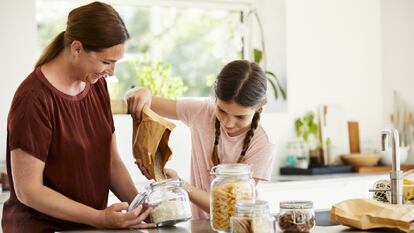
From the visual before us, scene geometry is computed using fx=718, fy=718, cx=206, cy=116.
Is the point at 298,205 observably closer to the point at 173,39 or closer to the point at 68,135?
the point at 68,135

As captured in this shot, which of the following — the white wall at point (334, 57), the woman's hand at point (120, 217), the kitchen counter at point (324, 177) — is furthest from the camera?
the white wall at point (334, 57)

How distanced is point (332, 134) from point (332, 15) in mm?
887

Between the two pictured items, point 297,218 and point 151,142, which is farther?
point 151,142

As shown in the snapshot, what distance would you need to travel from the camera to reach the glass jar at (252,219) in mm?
1995

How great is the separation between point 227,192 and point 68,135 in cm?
64

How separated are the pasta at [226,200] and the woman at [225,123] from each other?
0.35 m

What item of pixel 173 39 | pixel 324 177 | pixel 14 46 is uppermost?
pixel 173 39

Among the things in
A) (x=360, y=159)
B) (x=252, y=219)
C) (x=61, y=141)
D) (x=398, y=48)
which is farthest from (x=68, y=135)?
(x=398, y=48)

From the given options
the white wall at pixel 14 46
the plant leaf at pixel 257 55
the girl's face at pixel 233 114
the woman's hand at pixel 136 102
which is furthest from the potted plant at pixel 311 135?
the woman's hand at pixel 136 102

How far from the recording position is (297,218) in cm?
218

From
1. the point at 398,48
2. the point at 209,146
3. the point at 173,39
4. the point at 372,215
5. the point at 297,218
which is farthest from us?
the point at 173,39

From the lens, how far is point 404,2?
18.3 ft

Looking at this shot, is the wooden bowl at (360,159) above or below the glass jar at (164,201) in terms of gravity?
below

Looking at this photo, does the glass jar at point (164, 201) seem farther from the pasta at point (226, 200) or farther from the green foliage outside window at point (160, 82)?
the green foliage outside window at point (160, 82)
